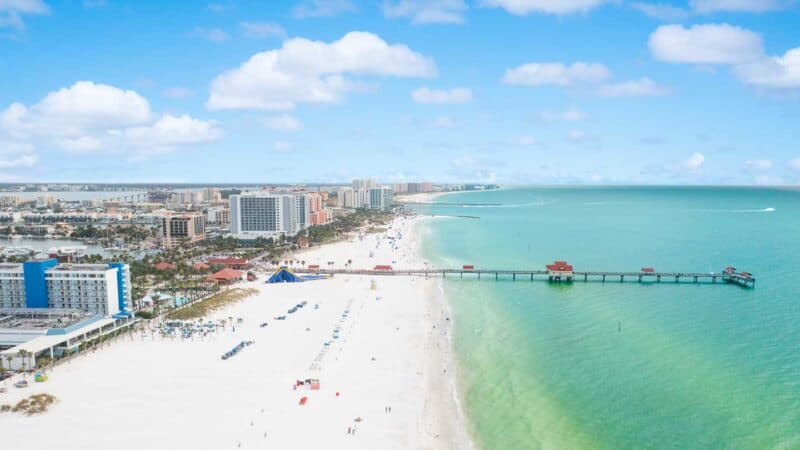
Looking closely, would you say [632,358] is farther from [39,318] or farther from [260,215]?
[260,215]

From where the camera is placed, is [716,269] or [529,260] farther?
[529,260]

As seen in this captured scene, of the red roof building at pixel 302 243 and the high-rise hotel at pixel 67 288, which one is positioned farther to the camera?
the red roof building at pixel 302 243

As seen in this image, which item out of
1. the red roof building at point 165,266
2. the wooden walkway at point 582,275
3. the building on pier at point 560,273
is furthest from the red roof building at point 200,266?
the building on pier at point 560,273

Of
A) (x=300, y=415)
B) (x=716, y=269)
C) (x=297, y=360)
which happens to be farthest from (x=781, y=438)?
(x=716, y=269)

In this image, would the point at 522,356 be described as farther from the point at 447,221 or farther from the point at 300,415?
the point at 447,221

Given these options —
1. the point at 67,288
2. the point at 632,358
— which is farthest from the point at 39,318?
the point at 632,358

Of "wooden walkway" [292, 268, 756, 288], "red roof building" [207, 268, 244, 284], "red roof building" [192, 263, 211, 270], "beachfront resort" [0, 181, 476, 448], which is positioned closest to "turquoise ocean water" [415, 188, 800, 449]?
"wooden walkway" [292, 268, 756, 288]

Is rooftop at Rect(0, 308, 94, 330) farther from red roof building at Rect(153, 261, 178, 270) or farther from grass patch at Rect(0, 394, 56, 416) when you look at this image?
red roof building at Rect(153, 261, 178, 270)

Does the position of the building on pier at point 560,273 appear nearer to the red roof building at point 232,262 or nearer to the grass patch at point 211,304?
the grass patch at point 211,304
